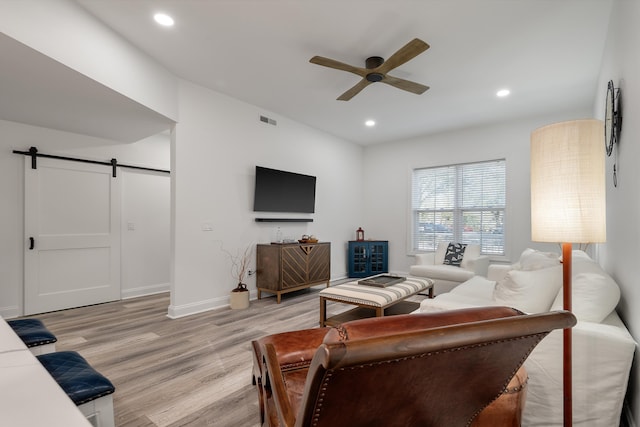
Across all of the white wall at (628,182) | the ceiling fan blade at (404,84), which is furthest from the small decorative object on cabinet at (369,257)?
the white wall at (628,182)

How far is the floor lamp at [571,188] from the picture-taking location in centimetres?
134

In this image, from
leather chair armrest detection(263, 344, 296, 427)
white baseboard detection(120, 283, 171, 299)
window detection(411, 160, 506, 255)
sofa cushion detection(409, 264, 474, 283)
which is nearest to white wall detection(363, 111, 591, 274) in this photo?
window detection(411, 160, 506, 255)

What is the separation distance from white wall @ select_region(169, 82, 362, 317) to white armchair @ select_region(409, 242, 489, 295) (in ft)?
6.66

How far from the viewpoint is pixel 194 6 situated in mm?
2434

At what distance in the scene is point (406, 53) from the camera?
101 inches

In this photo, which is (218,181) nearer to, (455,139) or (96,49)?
(96,49)

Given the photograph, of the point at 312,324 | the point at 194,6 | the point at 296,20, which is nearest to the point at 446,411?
the point at 312,324

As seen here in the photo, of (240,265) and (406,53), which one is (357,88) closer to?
(406,53)

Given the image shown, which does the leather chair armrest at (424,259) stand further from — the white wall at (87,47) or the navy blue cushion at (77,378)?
the navy blue cushion at (77,378)

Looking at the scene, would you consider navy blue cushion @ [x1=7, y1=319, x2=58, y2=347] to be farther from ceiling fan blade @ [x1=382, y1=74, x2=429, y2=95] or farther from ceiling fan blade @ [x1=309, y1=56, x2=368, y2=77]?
ceiling fan blade @ [x1=382, y1=74, x2=429, y2=95]

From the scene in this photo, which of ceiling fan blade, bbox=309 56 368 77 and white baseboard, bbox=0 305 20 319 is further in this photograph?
white baseboard, bbox=0 305 20 319

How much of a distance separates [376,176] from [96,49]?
200 inches

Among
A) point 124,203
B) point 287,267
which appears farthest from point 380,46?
point 124,203

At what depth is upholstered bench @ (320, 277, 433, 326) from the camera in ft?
8.95
